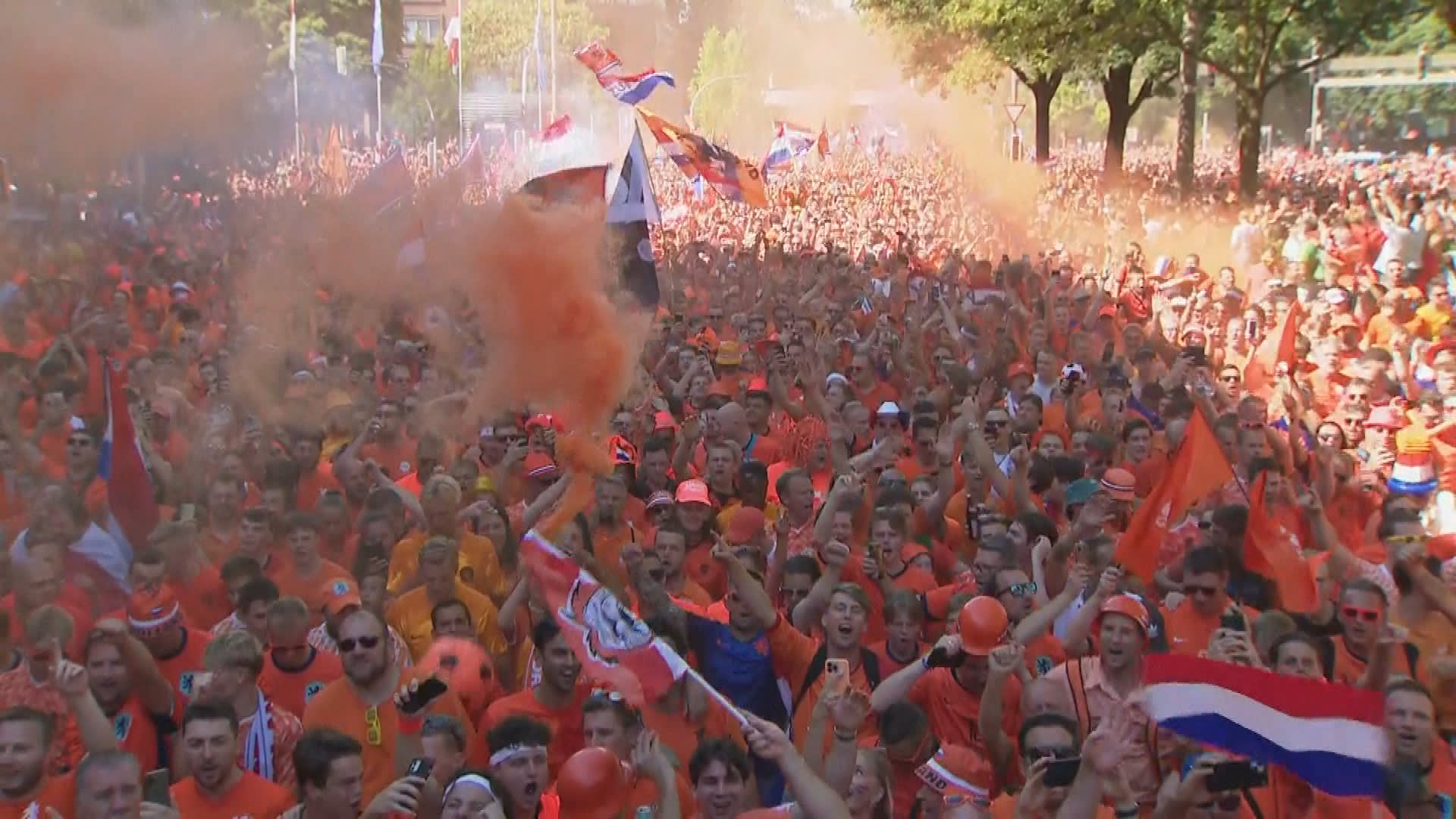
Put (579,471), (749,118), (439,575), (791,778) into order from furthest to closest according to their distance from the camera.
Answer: (749,118) → (579,471) → (439,575) → (791,778)

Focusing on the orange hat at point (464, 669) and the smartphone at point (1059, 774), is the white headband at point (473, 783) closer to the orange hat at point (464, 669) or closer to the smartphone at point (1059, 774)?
the orange hat at point (464, 669)

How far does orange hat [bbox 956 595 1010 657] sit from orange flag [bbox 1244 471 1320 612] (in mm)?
1675

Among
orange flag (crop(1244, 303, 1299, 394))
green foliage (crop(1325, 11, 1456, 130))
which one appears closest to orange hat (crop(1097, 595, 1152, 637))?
orange flag (crop(1244, 303, 1299, 394))

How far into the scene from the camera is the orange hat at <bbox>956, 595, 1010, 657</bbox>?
4965 mm

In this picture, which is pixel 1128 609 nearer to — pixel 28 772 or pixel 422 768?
pixel 422 768

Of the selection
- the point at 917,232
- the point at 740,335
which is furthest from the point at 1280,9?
the point at 740,335

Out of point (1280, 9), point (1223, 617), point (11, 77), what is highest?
point (1280, 9)

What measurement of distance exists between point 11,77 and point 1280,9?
20862 mm

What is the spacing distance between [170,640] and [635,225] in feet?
21.7

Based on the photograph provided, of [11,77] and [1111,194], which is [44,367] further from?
[1111,194]

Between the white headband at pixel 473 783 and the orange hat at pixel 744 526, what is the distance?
9.66 ft

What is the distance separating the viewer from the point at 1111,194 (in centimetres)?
2788

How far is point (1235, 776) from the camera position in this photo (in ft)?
12.5

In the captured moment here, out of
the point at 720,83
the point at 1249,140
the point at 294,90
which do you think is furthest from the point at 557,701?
the point at 720,83
